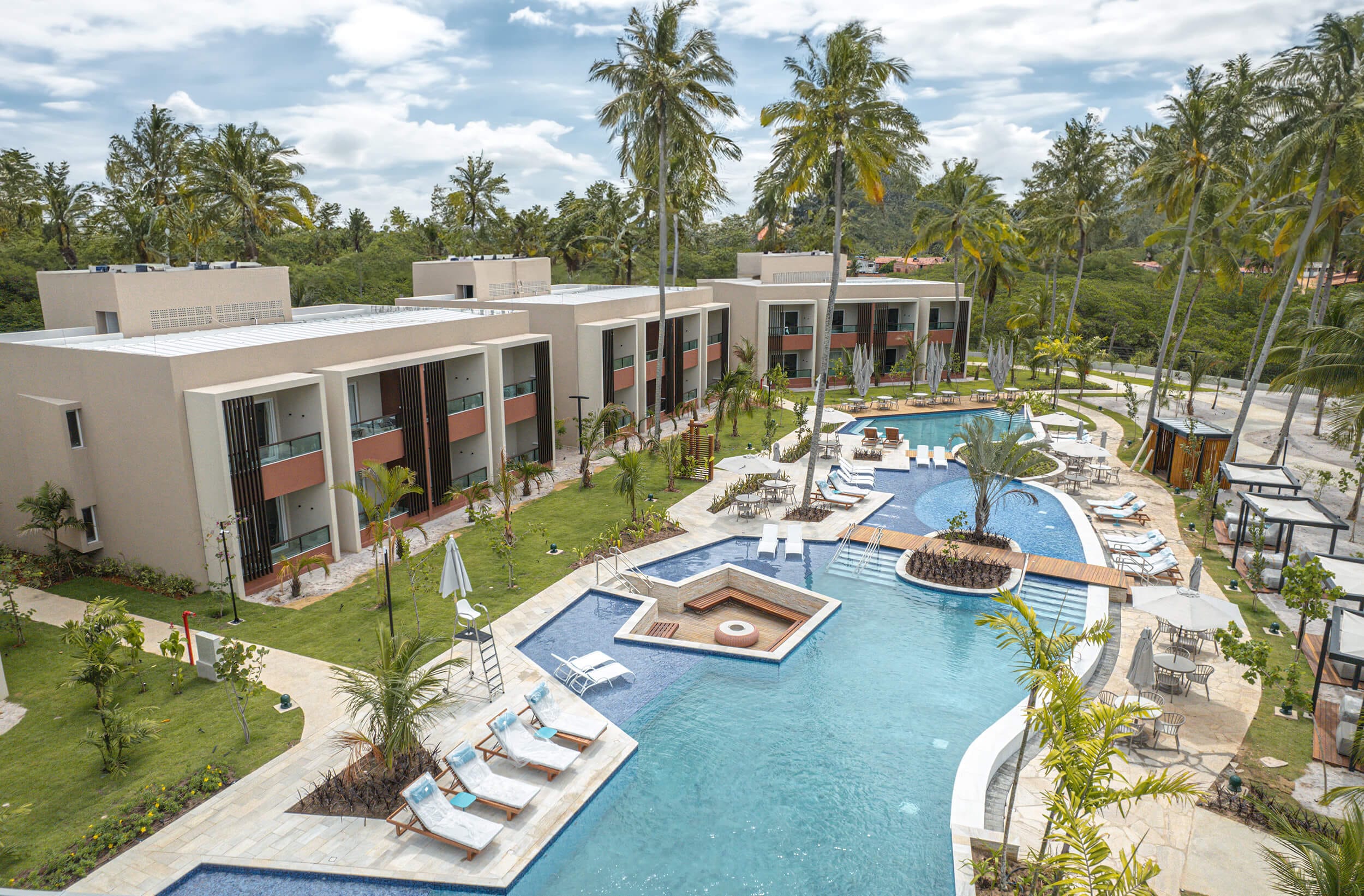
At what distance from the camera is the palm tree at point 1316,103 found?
23500 millimetres

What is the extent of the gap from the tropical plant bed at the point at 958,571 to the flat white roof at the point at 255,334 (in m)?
17.3

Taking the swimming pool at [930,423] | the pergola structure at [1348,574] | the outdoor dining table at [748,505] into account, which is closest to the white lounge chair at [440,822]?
the outdoor dining table at [748,505]

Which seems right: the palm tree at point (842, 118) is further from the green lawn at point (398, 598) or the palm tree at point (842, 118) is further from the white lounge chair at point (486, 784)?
the white lounge chair at point (486, 784)

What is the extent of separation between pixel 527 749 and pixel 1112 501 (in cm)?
2262

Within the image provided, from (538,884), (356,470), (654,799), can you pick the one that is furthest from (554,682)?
(356,470)

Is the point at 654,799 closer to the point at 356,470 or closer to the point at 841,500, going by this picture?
the point at 356,470

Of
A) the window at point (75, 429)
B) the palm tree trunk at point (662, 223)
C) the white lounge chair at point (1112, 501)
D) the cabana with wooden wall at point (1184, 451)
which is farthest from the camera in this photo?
the palm tree trunk at point (662, 223)

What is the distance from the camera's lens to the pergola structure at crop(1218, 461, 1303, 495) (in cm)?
2416

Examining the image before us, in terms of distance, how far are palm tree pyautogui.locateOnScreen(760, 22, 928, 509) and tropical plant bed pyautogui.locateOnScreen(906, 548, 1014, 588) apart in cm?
732

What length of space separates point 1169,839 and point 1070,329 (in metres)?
45.9

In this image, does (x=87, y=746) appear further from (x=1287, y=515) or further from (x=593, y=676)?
(x=1287, y=515)

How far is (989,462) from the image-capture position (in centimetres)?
2231

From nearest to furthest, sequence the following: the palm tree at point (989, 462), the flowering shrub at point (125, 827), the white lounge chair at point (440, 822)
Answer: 1. the flowering shrub at point (125, 827)
2. the white lounge chair at point (440, 822)
3. the palm tree at point (989, 462)

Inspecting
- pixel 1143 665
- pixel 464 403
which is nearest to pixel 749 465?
pixel 464 403
